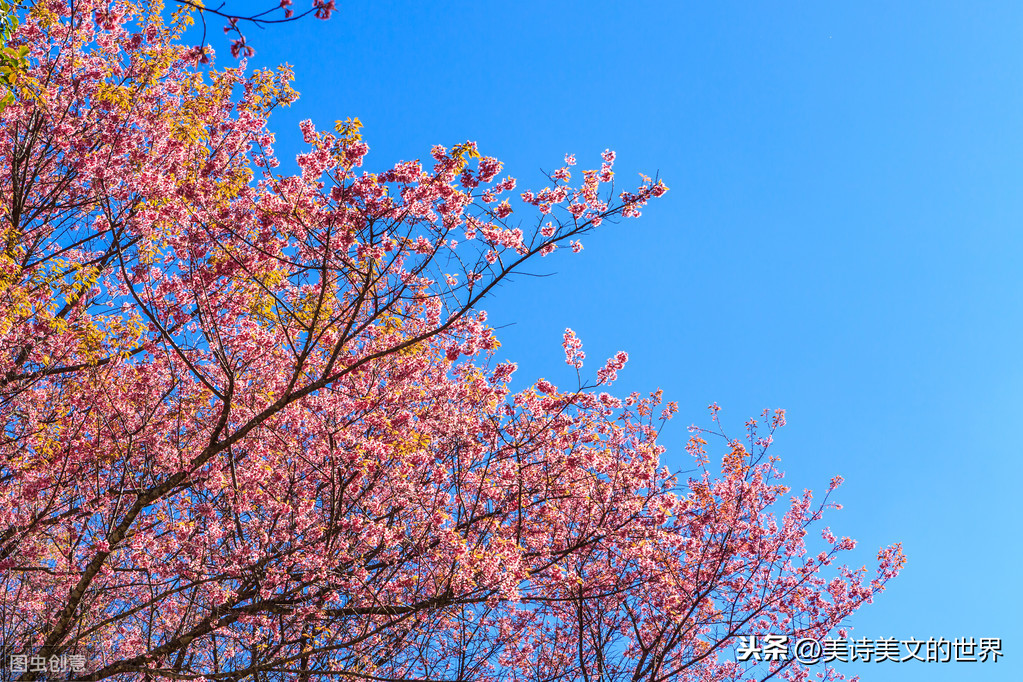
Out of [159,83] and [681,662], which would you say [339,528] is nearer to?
[681,662]

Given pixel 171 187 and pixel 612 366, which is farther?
pixel 612 366

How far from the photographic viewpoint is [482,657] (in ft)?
29.3

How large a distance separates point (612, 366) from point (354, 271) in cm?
327

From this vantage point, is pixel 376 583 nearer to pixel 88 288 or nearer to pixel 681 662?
pixel 681 662

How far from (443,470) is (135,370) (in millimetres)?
4232

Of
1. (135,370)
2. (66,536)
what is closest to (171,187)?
(135,370)

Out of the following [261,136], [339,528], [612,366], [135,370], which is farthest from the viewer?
[261,136]

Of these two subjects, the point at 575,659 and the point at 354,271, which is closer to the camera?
the point at 354,271

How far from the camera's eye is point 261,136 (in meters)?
10.6

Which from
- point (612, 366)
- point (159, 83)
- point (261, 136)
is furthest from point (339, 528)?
point (159, 83)

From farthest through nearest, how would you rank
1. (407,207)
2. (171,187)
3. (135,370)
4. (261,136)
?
1. (261,136)
2. (135,370)
3. (171,187)
4. (407,207)

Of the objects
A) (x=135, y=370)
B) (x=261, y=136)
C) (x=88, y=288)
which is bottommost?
(x=135, y=370)

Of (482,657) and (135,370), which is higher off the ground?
(135,370)

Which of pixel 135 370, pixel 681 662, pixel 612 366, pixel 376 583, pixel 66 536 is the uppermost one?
pixel 135 370
